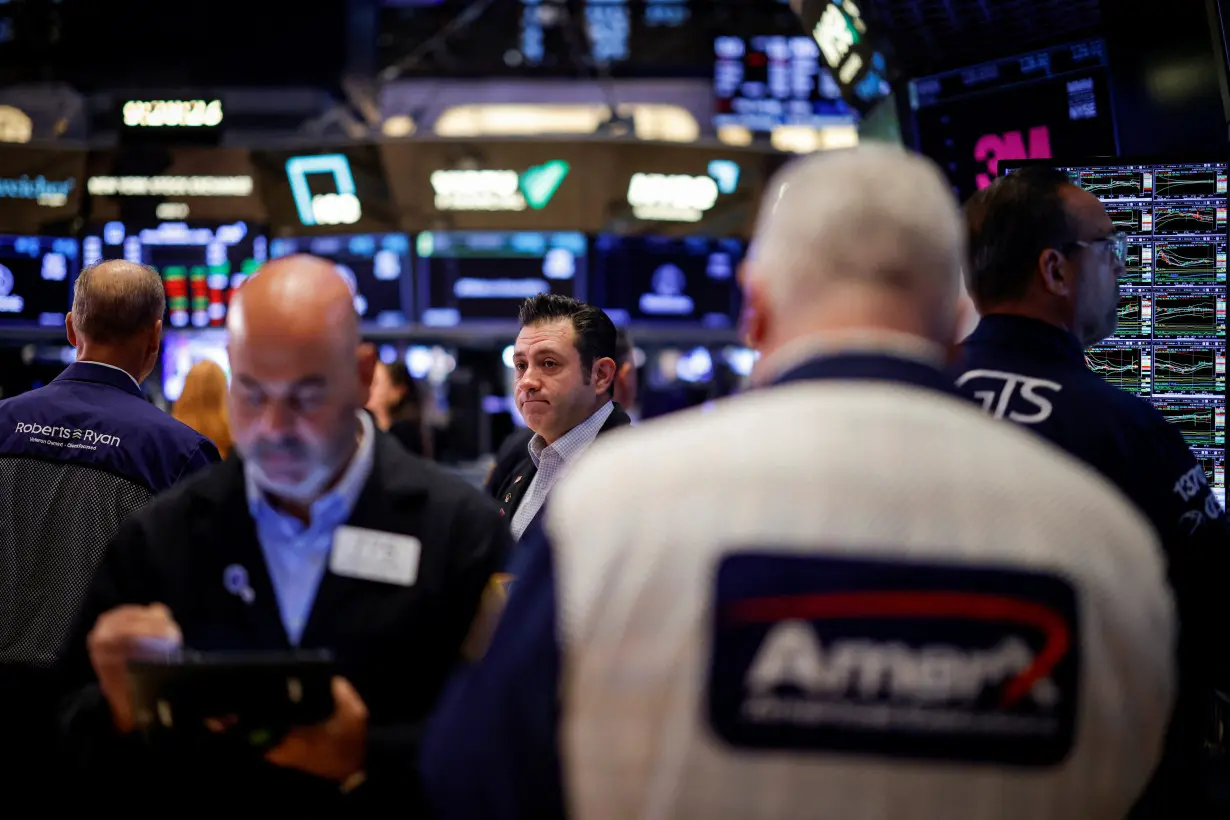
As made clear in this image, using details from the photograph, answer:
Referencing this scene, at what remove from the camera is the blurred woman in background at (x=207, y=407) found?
4027mm

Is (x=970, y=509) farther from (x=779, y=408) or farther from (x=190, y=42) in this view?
(x=190, y=42)

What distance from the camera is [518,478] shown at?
359 centimetres

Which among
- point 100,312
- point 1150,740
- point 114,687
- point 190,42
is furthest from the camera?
point 190,42

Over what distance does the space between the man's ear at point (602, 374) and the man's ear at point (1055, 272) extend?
4.56 feet

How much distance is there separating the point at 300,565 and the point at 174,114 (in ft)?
21.6

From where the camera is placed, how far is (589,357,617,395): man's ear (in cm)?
355

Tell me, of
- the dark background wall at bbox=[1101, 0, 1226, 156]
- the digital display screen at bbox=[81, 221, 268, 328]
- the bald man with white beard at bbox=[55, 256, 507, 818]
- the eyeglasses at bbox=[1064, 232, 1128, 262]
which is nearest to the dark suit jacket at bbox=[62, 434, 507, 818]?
the bald man with white beard at bbox=[55, 256, 507, 818]

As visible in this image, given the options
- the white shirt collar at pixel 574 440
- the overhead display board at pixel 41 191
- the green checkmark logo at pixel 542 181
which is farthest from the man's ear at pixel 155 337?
the overhead display board at pixel 41 191

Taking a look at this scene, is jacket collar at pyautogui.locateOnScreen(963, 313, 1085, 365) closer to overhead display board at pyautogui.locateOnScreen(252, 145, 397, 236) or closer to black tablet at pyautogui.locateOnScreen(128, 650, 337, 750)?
black tablet at pyautogui.locateOnScreen(128, 650, 337, 750)

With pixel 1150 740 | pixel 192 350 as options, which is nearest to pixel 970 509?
pixel 1150 740

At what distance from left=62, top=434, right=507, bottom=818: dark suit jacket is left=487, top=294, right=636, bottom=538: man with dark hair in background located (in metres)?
1.51

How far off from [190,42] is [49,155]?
2560 mm

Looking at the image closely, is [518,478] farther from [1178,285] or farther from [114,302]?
[1178,285]

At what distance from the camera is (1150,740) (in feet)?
4.16
